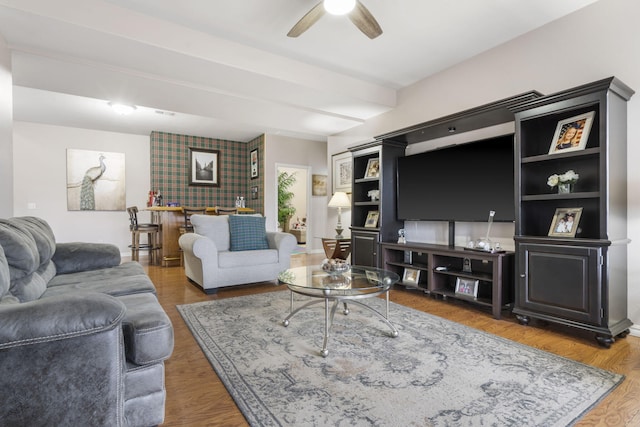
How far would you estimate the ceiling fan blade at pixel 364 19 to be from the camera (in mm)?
2428

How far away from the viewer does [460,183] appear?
3518mm

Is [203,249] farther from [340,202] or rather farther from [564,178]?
[564,178]

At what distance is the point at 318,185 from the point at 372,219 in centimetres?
306

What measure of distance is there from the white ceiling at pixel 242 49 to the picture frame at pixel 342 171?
3.66 feet

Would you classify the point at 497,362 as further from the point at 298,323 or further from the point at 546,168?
the point at 546,168

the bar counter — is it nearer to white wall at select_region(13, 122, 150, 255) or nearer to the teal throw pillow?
white wall at select_region(13, 122, 150, 255)

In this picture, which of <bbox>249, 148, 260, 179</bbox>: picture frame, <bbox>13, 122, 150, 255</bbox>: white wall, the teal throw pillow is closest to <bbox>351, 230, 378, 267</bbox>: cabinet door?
the teal throw pillow

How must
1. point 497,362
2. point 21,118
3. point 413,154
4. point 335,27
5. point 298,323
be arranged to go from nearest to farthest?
point 497,362, point 298,323, point 335,27, point 413,154, point 21,118

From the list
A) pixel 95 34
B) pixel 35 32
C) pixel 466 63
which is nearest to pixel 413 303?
pixel 466 63

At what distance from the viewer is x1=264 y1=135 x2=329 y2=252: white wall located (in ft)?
22.7

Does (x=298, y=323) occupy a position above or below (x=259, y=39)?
below

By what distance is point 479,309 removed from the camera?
10.3 feet

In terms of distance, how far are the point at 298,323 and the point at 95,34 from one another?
2.95m

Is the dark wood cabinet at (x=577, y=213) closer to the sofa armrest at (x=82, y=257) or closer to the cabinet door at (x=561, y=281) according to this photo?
the cabinet door at (x=561, y=281)
